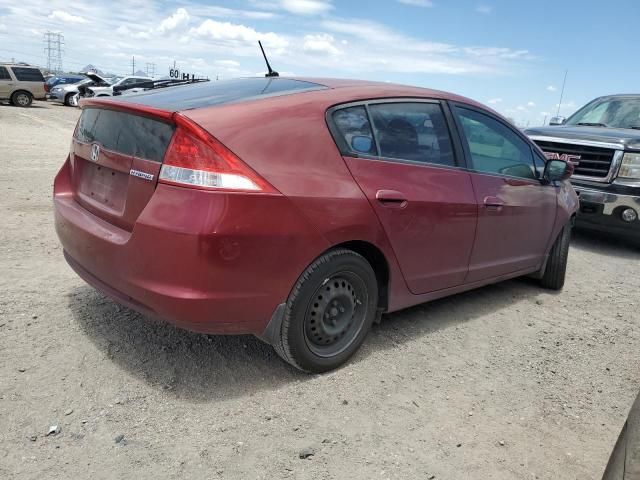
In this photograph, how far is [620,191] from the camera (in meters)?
6.46

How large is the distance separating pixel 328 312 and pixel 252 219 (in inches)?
32.2

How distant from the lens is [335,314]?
10.2 ft

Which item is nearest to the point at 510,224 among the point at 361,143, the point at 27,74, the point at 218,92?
the point at 361,143

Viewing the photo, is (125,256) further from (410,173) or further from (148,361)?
(410,173)

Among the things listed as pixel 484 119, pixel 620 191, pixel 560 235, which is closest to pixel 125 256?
pixel 484 119

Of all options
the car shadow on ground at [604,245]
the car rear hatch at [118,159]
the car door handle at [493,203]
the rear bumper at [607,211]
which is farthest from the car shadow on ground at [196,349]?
the car shadow on ground at [604,245]

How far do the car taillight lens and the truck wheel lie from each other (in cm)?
2631

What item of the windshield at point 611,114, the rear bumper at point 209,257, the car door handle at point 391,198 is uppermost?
the windshield at point 611,114

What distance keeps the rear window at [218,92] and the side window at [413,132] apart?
439 mm

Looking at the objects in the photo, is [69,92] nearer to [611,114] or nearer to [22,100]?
[22,100]

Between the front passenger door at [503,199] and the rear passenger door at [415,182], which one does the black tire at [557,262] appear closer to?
the front passenger door at [503,199]

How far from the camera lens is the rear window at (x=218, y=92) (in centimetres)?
286

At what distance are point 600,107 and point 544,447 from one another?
749 cm

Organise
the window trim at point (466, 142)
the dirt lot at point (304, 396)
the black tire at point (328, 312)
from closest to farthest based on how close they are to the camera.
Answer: the dirt lot at point (304, 396), the black tire at point (328, 312), the window trim at point (466, 142)
